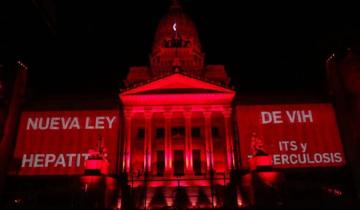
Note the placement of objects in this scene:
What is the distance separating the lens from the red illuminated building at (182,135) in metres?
35.6

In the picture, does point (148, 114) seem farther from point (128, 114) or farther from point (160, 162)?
point (160, 162)

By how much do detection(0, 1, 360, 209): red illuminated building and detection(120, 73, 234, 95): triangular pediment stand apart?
0.11m

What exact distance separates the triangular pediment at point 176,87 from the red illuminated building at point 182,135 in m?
0.11

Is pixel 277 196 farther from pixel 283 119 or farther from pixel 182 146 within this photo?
pixel 182 146

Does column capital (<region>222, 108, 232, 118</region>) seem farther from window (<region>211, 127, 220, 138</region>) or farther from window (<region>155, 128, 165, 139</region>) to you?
window (<region>155, 128, 165, 139</region>)

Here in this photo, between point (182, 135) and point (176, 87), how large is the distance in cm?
563

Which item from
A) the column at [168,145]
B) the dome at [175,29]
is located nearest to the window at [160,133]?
the column at [168,145]

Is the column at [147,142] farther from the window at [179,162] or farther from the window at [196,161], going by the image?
the window at [196,161]

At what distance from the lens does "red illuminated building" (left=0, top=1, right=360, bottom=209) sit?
35625 millimetres

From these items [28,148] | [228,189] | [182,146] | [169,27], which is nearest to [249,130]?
[182,146]

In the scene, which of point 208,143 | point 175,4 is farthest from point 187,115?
point 175,4

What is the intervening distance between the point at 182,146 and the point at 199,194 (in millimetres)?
13188

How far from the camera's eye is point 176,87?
4247 cm

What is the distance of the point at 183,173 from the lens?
133ft
